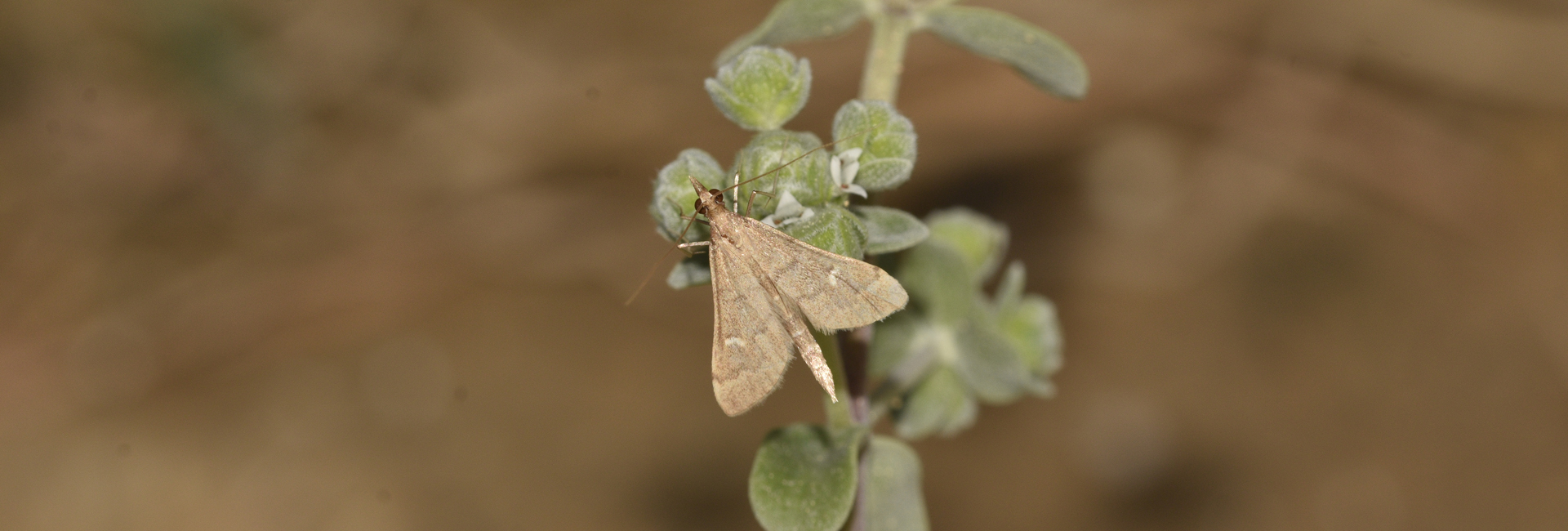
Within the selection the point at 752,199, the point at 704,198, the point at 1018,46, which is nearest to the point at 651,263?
the point at 1018,46

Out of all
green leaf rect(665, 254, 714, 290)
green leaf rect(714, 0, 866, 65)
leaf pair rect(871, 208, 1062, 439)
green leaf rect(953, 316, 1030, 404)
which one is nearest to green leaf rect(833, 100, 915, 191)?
green leaf rect(665, 254, 714, 290)

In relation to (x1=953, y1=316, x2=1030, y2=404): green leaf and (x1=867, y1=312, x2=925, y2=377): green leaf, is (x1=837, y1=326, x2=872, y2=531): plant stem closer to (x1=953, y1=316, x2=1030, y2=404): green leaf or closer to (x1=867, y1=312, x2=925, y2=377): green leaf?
(x1=867, y1=312, x2=925, y2=377): green leaf

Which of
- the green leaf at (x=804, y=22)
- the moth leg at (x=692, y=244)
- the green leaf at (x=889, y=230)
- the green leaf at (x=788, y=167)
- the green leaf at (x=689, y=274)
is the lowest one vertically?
the green leaf at (x=689, y=274)

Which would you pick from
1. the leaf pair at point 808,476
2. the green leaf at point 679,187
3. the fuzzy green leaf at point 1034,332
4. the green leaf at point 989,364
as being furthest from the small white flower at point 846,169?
the fuzzy green leaf at point 1034,332

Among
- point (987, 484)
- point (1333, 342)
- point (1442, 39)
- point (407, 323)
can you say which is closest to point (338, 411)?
point (407, 323)

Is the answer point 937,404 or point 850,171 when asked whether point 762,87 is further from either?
point 937,404

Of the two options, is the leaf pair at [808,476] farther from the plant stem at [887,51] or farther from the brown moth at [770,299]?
the plant stem at [887,51]
